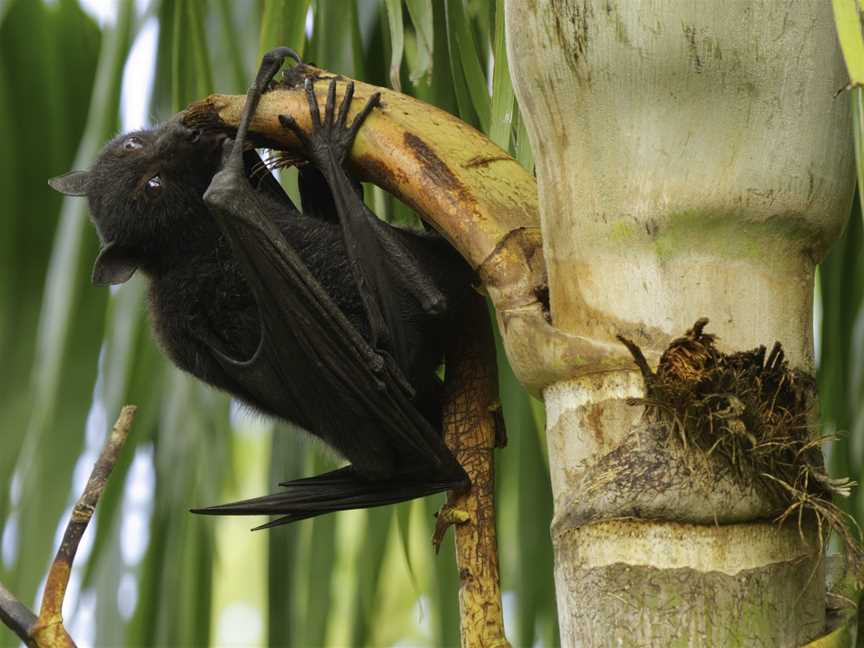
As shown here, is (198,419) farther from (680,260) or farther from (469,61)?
(680,260)

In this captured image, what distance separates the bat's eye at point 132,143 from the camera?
2.70 m

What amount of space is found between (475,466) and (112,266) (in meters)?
1.03

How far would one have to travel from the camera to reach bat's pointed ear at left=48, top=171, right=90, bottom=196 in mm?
2658

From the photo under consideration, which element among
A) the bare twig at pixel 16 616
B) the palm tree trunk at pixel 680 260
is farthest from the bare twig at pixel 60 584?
the palm tree trunk at pixel 680 260

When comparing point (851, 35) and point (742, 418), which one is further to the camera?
point (742, 418)

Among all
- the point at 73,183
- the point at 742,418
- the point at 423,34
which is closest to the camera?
the point at 742,418

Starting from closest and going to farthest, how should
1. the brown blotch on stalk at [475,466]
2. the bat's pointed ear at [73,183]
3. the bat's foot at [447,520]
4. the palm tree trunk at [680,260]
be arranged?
the palm tree trunk at [680,260] < the brown blotch on stalk at [475,466] < the bat's foot at [447,520] < the bat's pointed ear at [73,183]

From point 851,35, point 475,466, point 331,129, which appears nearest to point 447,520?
point 475,466

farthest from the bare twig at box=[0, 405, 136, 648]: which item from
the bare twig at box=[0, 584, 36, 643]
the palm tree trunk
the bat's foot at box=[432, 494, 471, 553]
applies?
the bat's foot at box=[432, 494, 471, 553]

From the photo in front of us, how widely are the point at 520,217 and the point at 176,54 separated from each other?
102 centimetres

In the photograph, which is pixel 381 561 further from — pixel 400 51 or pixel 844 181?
pixel 844 181

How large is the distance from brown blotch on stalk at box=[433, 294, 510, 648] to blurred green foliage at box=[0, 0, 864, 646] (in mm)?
114

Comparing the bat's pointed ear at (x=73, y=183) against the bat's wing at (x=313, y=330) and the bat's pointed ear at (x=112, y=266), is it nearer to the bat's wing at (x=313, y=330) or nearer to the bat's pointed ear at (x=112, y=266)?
the bat's pointed ear at (x=112, y=266)

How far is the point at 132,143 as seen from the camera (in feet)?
8.92
